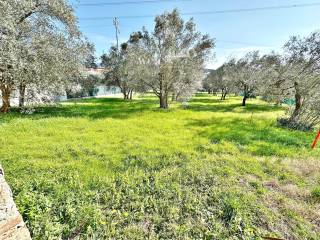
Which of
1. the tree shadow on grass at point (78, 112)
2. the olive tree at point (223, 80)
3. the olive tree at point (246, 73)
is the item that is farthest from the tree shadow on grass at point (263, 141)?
the olive tree at point (223, 80)

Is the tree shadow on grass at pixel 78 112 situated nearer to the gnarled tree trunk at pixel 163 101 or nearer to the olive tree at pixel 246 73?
the gnarled tree trunk at pixel 163 101

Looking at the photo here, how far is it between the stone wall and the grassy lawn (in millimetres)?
904

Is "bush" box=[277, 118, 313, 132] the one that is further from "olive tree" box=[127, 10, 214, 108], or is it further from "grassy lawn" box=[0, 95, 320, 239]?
"olive tree" box=[127, 10, 214, 108]

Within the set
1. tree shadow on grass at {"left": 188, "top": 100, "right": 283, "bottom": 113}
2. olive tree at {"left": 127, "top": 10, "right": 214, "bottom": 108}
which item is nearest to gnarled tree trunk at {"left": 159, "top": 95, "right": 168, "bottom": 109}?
olive tree at {"left": 127, "top": 10, "right": 214, "bottom": 108}

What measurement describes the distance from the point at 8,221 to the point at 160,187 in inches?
107

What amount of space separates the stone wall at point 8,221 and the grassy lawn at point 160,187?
2.97 feet

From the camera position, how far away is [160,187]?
4336 mm

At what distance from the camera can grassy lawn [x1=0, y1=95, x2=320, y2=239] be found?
3293 mm

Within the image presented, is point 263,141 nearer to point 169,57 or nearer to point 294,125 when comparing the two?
point 294,125

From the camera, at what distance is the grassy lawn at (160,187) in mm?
3293

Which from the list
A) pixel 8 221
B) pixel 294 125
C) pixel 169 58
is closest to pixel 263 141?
pixel 294 125

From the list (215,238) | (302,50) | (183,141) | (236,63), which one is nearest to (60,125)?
(183,141)

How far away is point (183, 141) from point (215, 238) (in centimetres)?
475

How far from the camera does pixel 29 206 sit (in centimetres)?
341
